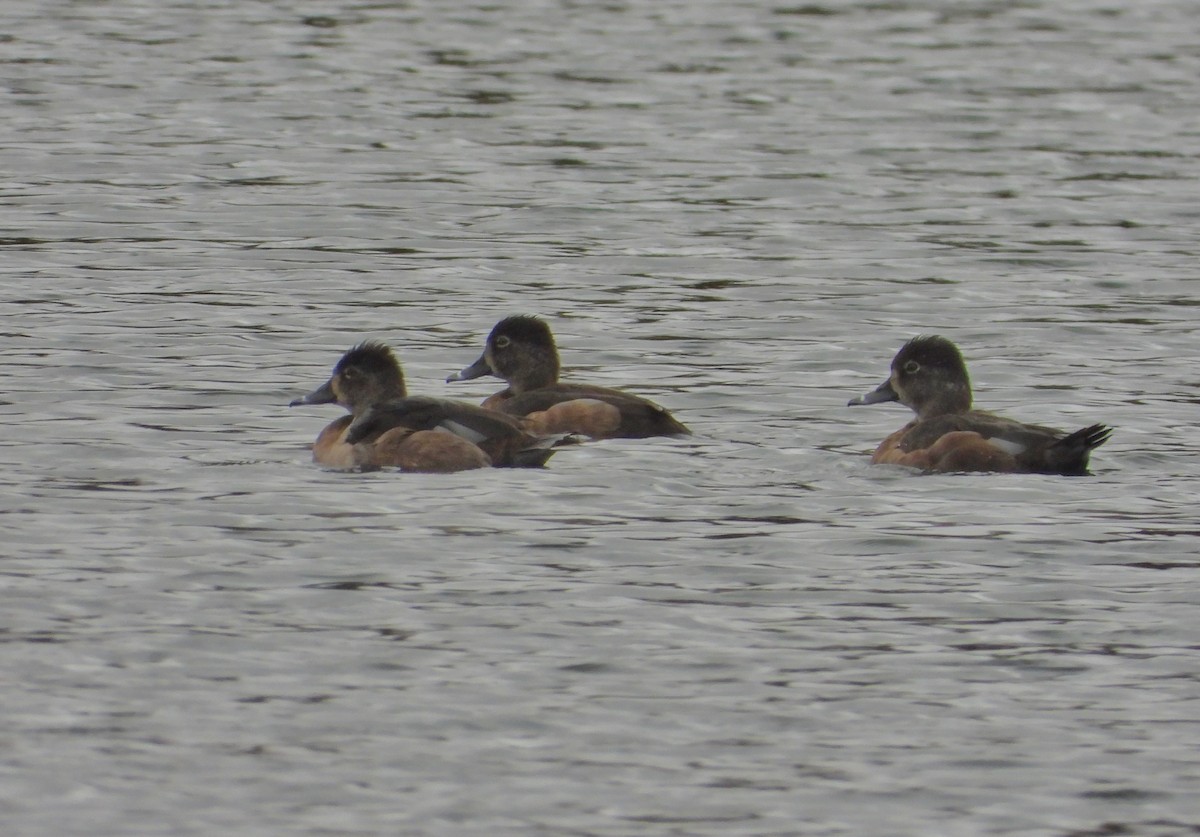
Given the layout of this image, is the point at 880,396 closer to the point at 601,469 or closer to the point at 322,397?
the point at 601,469

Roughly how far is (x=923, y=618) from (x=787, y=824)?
7.70 feet

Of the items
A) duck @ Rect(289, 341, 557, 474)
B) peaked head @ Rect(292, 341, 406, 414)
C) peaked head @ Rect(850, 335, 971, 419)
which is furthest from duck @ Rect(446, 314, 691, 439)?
peaked head @ Rect(850, 335, 971, 419)

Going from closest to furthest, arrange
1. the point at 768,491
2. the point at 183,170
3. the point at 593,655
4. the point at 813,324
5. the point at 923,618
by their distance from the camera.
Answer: the point at 593,655 → the point at 923,618 → the point at 768,491 → the point at 813,324 → the point at 183,170

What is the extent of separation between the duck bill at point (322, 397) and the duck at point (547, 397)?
94cm

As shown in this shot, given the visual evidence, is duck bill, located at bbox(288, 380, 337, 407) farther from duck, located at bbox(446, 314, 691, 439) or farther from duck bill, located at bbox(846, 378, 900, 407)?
duck bill, located at bbox(846, 378, 900, 407)

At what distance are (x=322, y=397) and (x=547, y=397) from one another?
118 centimetres

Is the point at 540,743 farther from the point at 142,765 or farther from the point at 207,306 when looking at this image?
the point at 207,306

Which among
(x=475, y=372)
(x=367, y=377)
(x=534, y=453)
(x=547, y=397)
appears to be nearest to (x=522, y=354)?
(x=475, y=372)

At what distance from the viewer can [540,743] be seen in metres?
8.27

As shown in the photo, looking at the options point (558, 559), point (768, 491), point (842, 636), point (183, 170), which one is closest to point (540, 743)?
point (842, 636)

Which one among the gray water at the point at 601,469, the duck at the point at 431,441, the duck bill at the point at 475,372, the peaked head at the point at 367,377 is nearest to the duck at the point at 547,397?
the duck bill at the point at 475,372

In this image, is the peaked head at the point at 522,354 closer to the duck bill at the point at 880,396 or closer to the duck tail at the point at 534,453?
the duck tail at the point at 534,453

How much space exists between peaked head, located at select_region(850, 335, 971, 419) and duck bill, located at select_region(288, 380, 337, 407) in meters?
2.81

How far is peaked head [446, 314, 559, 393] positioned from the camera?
47.1ft
